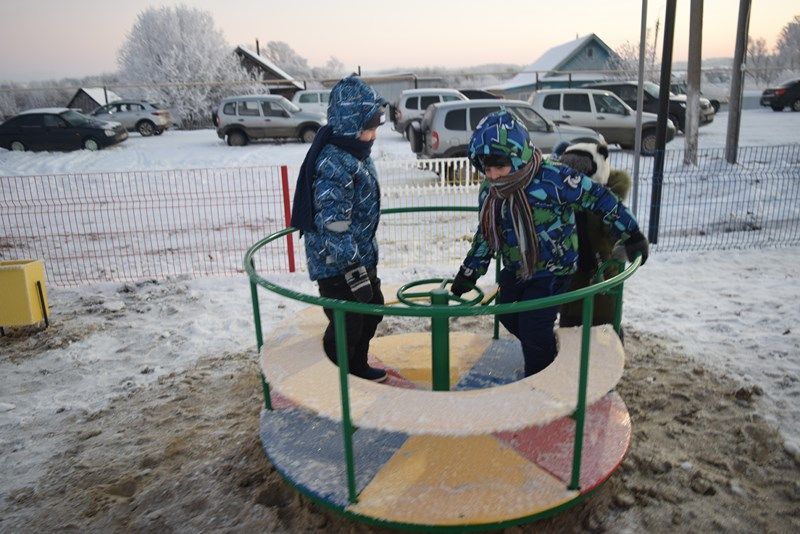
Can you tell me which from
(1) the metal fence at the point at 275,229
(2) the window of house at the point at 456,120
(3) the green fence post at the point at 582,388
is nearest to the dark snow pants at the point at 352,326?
(3) the green fence post at the point at 582,388

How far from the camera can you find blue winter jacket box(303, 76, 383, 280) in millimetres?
3117

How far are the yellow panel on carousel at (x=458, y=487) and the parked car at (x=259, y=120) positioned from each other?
657 inches

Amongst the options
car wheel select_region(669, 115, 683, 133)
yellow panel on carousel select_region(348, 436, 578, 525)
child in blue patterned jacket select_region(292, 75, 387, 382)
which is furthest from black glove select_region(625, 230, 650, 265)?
car wheel select_region(669, 115, 683, 133)

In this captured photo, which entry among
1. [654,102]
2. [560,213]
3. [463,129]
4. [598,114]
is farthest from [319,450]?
[654,102]

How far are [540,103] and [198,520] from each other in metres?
14.8

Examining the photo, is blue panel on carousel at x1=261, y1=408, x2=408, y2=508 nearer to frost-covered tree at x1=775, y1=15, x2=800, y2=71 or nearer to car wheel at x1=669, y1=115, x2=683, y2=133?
car wheel at x1=669, y1=115, x2=683, y2=133

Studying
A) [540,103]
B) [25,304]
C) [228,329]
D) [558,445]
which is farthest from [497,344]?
[540,103]

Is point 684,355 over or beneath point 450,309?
beneath

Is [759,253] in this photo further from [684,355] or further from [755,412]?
[755,412]

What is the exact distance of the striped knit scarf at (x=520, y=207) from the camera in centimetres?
303

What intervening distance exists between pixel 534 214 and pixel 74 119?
1873cm

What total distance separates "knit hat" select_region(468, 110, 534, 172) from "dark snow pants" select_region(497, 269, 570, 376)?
0.66 meters

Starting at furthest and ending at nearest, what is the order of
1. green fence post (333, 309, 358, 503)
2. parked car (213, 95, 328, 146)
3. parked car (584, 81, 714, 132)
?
parked car (213, 95, 328, 146)
parked car (584, 81, 714, 132)
green fence post (333, 309, 358, 503)

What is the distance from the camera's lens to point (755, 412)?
12.7 ft
